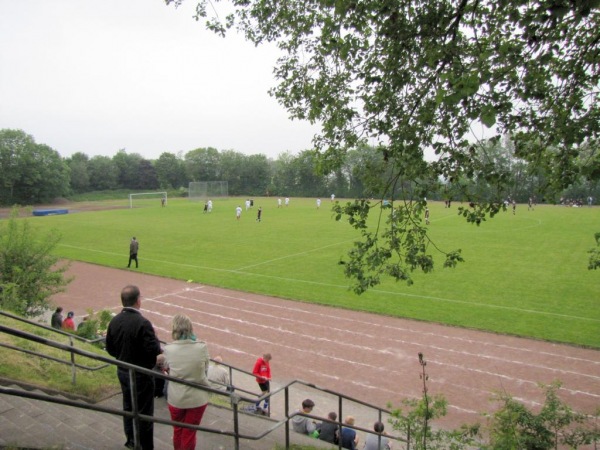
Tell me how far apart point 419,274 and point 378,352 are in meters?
9.54

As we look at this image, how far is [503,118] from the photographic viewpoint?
5781 mm

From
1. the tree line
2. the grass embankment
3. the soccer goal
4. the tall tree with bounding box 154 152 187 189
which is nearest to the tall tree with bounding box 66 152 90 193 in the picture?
the tree line

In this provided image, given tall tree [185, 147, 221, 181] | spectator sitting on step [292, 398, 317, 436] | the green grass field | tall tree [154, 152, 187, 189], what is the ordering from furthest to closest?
tall tree [185, 147, 221, 181], tall tree [154, 152, 187, 189], the green grass field, spectator sitting on step [292, 398, 317, 436]

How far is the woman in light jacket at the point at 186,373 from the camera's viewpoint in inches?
179

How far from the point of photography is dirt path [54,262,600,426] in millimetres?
10781

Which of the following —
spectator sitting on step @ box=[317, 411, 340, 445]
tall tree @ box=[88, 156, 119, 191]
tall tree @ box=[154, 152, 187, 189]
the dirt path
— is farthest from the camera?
tall tree @ box=[154, 152, 187, 189]

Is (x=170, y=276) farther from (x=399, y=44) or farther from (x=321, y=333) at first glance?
(x=399, y=44)

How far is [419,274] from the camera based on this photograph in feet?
71.0

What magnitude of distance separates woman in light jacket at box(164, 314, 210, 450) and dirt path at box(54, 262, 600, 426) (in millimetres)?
5876

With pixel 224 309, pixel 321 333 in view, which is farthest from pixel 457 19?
pixel 224 309

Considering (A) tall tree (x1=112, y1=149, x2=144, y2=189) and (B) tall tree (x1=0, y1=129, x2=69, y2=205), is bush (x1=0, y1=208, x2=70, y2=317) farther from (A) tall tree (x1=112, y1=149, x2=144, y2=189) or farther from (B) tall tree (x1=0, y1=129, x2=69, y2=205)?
(A) tall tree (x1=112, y1=149, x2=144, y2=189)

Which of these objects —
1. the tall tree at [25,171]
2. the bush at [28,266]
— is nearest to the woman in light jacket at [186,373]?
the bush at [28,266]

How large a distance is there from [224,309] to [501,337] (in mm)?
9777

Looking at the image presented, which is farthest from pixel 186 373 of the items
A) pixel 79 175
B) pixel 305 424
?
pixel 79 175
